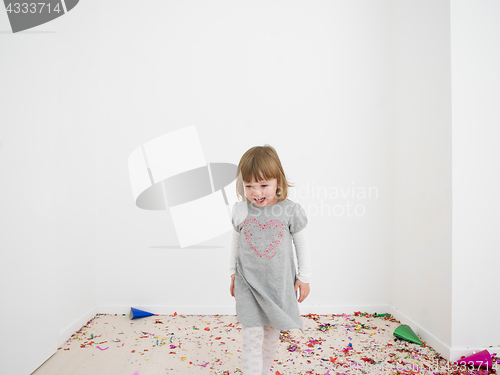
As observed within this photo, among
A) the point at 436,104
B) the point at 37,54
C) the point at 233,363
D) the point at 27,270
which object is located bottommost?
the point at 233,363

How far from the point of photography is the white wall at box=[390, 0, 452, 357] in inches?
66.1

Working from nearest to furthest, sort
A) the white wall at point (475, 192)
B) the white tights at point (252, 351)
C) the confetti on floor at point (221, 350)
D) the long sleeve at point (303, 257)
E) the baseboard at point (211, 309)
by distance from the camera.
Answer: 1. the white tights at point (252, 351)
2. the long sleeve at point (303, 257)
3. the confetti on floor at point (221, 350)
4. the white wall at point (475, 192)
5. the baseboard at point (211, 309)

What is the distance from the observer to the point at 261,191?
129 centimetres

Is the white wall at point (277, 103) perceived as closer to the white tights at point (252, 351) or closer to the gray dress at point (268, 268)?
the gray dress at point (268, 268)

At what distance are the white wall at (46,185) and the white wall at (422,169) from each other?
6.64 ft

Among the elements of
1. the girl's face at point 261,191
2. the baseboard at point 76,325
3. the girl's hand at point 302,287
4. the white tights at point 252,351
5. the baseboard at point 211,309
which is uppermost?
the girl's face at point 261,191

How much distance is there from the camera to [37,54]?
1576 millimetres

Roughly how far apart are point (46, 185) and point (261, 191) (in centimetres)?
113

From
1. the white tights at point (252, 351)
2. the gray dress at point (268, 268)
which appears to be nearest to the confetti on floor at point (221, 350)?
the white tights at point (252, 351)

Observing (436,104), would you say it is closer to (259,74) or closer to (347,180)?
(347,180)

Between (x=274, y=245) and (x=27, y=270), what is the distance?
114cm

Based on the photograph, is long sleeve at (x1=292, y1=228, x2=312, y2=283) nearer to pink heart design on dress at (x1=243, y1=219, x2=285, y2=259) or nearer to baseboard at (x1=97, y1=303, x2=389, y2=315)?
pink heart design on dress at (x1=243, y1=219, x2=285, y2=259)

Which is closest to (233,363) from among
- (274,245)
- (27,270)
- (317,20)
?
(274,245)

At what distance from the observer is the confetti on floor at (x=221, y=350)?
1.51 metres
